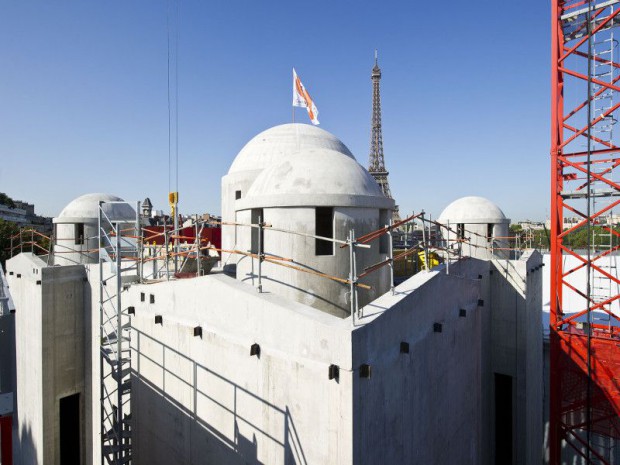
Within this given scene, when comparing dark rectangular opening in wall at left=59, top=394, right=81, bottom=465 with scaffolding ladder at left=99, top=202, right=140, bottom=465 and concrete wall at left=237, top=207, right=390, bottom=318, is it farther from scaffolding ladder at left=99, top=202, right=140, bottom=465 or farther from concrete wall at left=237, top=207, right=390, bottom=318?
concrete wall at left=237, top=207, right=390, bottom=318

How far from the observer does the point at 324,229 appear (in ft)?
34.4

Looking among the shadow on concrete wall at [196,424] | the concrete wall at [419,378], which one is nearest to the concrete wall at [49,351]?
the shadow on concrete wall at [196,424]

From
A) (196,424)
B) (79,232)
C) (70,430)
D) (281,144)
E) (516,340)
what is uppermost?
(281,144)

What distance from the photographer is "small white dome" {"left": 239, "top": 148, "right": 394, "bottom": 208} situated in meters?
9.55

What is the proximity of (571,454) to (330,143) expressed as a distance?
1996 centimetres

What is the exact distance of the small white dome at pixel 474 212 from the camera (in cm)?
2362

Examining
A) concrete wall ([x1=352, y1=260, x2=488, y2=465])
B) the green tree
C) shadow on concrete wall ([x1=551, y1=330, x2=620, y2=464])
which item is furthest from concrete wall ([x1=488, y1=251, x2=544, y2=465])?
the green tree

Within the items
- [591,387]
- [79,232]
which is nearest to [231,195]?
[79,232]

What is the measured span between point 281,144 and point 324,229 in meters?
8.17

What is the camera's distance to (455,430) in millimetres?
10633

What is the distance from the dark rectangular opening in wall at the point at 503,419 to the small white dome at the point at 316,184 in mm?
10747

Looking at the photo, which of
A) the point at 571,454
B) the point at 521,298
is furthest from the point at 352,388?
the point at 571,454

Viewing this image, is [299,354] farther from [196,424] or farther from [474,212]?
[474,212]

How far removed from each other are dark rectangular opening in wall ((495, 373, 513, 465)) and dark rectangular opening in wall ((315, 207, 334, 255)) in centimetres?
1111
